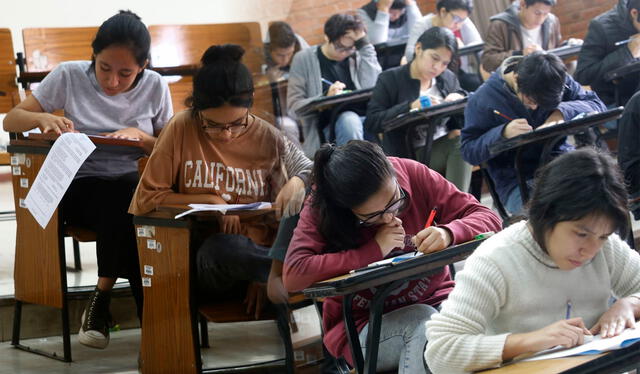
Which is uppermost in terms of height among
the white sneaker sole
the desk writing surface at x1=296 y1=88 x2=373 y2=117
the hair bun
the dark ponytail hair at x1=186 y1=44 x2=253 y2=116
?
the hair bun

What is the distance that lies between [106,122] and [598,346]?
1.66 meters

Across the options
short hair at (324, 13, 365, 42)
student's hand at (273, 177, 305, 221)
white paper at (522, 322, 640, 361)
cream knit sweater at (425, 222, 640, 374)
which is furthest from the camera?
short hair at (324, 13, 365, 42)

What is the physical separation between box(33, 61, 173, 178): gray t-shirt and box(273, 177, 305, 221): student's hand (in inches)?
19.1

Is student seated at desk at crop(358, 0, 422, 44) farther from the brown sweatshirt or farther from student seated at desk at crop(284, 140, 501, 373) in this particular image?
student seated at desk at crop(284, 140, 501, 373)

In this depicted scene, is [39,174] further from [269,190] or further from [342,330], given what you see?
[342,330]

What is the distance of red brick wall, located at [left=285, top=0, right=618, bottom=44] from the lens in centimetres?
326

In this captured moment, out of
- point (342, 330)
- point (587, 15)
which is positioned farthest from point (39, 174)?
point (587, 15)

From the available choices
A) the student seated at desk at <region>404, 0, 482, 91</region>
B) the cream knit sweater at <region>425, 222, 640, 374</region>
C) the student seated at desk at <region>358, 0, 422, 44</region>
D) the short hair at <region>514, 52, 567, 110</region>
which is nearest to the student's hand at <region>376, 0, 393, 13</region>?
the student seated at desk at <region>358, 0, 422, 44</region>

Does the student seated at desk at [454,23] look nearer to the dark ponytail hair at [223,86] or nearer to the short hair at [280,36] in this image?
the short hair at [280,36]

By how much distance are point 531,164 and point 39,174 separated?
135 cm

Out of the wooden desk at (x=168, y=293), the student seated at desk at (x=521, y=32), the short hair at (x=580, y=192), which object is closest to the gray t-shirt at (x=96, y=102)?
the wooden desk at (x=168, y=293)

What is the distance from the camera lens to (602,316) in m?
1.32

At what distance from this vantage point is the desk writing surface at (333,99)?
3246 millimetres

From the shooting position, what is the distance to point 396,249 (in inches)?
71.1
